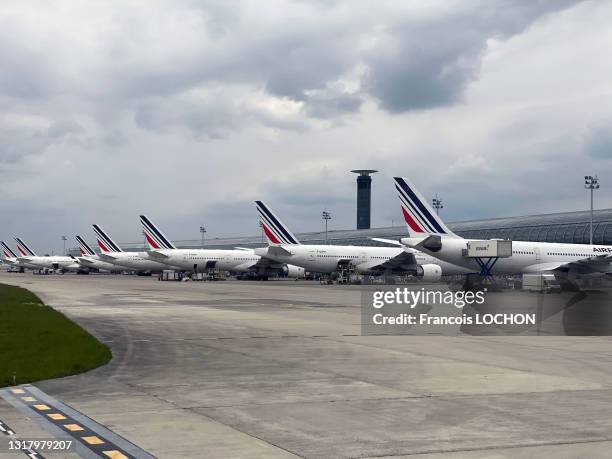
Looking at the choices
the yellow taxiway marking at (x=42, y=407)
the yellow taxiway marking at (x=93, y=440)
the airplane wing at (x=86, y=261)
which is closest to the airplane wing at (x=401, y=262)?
the yellow taxiway marking at (x=42, y=407)

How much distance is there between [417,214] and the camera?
60719 millimetres

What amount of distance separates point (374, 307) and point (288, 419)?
27572 mm

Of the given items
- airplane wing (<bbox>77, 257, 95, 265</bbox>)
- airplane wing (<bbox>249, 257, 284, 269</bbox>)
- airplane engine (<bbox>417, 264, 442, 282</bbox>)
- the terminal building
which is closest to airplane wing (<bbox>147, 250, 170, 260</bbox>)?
airplane wing (<bbox>249, 257, 284, 269</bbox>)

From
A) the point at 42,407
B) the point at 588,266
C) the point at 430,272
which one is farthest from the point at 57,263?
the point at 42,407

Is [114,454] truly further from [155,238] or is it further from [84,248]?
[84,248]

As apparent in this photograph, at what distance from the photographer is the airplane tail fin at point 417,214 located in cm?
6044

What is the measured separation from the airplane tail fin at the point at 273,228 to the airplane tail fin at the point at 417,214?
25594 mm

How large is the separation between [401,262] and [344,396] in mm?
64253

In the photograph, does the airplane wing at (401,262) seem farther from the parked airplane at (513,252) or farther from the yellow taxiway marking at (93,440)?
the yellow taxiway marking at (93,440)

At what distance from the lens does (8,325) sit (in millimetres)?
25156

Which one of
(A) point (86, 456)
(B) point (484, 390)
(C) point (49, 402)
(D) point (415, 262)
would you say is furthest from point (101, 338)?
(D) point (415, 262)

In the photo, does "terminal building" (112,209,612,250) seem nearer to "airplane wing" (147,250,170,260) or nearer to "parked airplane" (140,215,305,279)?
"parked airplane" (140,215,305,279)

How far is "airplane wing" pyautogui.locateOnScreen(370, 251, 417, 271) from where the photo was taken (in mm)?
75125

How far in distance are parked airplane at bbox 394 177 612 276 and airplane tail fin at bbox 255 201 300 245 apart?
2524 cm
